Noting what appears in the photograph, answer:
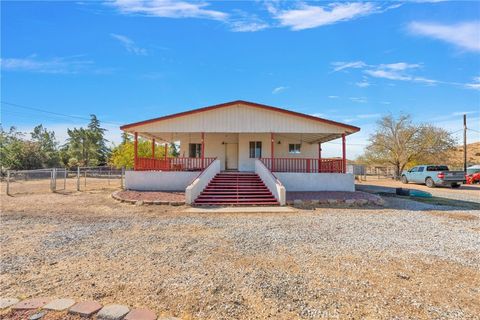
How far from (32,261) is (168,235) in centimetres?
267

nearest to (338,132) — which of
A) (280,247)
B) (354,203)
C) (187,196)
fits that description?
(354,203)

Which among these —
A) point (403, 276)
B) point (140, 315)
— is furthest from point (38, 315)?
point (403, 276)

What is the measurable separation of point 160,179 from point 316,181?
325 inches

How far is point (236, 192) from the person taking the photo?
12.9m

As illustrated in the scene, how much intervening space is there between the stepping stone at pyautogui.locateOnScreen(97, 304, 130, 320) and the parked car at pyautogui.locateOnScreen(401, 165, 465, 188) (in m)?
23.8

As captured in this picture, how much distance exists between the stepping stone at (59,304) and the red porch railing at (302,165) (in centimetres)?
1285

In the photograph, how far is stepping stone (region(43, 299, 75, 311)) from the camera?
10.5 ft

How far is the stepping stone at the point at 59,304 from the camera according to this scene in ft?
10.5

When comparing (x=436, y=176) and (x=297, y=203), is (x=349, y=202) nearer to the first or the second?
(x=297, y=203)

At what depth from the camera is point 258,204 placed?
1159 centimetres

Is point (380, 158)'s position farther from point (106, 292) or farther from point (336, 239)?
point (106, 292)

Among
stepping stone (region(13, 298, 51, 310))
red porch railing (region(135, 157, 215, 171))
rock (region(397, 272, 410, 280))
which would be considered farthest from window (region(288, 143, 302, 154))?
stepping stone (region(13, 298, 51, 310))

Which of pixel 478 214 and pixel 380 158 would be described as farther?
pixel 380 158

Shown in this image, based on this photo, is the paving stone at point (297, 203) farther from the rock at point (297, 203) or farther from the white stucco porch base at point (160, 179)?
the white stucco porch base at point (160, 179)
